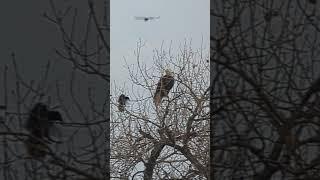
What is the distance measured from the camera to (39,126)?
2.44 m

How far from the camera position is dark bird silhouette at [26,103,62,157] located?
2.42m

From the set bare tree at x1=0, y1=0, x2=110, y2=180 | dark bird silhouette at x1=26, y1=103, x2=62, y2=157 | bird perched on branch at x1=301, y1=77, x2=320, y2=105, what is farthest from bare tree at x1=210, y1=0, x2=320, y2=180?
dark bird silhouette at x1=26, y1=103, x2=62, y2=157

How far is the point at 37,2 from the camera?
8.00 feet

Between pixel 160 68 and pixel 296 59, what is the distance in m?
3.86

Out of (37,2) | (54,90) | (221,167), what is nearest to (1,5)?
(37,2)

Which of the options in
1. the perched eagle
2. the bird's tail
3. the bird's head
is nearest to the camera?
the perched eagle

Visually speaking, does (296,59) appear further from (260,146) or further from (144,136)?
(144,136)

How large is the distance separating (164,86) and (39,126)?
4.02 m

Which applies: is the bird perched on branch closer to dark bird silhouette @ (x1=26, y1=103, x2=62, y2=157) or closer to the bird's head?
dark bird silhouette @ (x1=26, y1=103, x2=62, y2=157)

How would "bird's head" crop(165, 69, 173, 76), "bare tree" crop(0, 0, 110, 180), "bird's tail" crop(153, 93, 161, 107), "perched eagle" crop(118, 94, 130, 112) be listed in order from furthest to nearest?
"bird's head" crop(165, 69, 173, 76), "bird's tail" crop(153, 93, 161, 107), "perched eagle" crop(118, 94, 130, 112), "bare tree" crop(0, 0, 110, 180)

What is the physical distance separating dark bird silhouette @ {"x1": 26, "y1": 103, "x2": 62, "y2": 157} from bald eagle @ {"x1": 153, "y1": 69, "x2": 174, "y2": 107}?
3783 mm

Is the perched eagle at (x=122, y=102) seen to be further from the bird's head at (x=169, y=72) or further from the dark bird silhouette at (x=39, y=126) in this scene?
the dark bird silhouette at (x=39, y=126)

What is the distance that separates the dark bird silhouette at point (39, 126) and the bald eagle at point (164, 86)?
3.78 meters

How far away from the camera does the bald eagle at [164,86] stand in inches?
245
